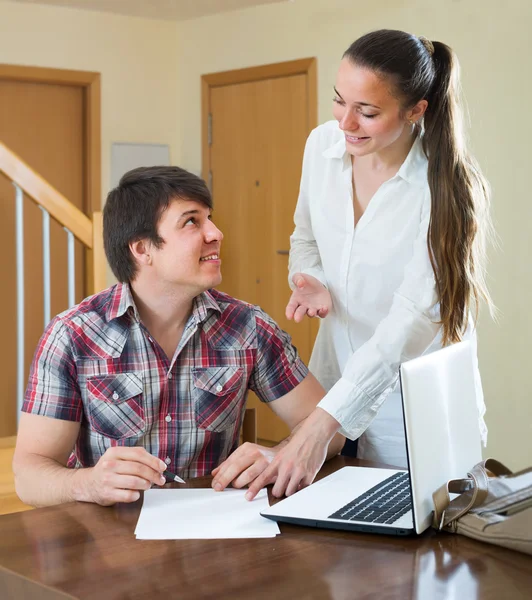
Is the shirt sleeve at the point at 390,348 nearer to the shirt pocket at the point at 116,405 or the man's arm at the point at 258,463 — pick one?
the man's arm at the point at 258,463

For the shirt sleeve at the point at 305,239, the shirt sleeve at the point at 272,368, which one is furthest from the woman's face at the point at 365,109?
the shirt sleeve at the point at 272,368

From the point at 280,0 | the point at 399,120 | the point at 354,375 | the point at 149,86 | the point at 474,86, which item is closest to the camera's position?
the point at 354,375

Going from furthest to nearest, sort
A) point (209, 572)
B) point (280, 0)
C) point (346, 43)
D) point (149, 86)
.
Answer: point (149, 86)
point (280, 0)
point (346, 43)
point (209, 572)

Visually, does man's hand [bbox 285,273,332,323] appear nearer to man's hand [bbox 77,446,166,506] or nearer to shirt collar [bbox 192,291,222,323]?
shirt collar [bbox 192,291,222,323]

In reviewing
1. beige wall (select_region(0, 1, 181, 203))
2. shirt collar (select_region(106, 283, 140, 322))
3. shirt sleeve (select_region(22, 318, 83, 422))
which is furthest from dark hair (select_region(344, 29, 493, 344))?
beige wall (select_region(0, 1, 181, 203))

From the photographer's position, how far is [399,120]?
1686 millimetres

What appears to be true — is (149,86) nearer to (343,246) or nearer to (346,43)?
(346,43)

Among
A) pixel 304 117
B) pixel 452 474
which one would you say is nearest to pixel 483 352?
pixel 304 117

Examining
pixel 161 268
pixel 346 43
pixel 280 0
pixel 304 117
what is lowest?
pixel 161 268

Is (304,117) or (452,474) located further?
(304,117)

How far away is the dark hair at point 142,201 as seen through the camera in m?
1.84

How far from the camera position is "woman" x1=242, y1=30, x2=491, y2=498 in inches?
63.2

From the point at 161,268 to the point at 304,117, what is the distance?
9.17 feet

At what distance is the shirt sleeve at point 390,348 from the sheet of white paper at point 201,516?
0.23 m
